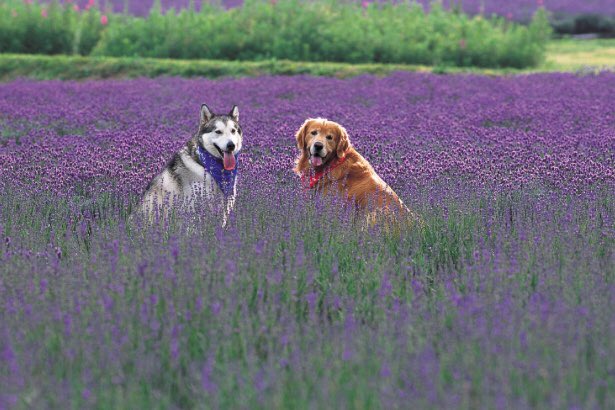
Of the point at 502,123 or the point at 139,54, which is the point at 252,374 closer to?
the point at 502,123

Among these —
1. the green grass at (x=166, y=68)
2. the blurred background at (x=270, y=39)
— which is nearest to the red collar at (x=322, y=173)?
the green grass at (x=166, y=68)

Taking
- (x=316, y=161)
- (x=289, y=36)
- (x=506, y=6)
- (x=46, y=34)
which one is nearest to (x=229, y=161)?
(x=316, y=161)

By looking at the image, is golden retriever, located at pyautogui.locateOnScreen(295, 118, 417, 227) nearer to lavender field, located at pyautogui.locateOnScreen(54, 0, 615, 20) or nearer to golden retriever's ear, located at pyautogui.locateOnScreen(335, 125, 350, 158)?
golden retriever's ear, located at pyautogui.locateOnScreen(335, 125, 350, 158)

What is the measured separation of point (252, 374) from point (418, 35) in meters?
16.7

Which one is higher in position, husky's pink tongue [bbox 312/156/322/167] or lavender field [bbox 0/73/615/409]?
husky's pink tongue [bbox 312/156/322/167]

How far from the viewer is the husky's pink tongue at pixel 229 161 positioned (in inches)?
220

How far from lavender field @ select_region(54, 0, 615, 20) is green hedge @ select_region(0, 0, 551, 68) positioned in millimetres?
7532

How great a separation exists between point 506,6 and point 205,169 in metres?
26.5

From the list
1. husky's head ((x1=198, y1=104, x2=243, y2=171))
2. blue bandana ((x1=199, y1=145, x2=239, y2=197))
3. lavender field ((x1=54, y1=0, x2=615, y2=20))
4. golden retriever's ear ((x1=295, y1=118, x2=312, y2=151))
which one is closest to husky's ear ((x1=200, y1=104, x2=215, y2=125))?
husky's head ((x1=198, y1=104, x2=243, y2=171))

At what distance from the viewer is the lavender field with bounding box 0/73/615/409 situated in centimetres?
284

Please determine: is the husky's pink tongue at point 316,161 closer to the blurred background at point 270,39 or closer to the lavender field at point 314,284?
the lavender field at point 314,284

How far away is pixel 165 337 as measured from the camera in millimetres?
3223

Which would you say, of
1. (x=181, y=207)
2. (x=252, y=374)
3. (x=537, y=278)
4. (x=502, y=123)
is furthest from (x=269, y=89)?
(x=252, y=374)

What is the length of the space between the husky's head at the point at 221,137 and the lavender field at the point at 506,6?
74.0 feet
